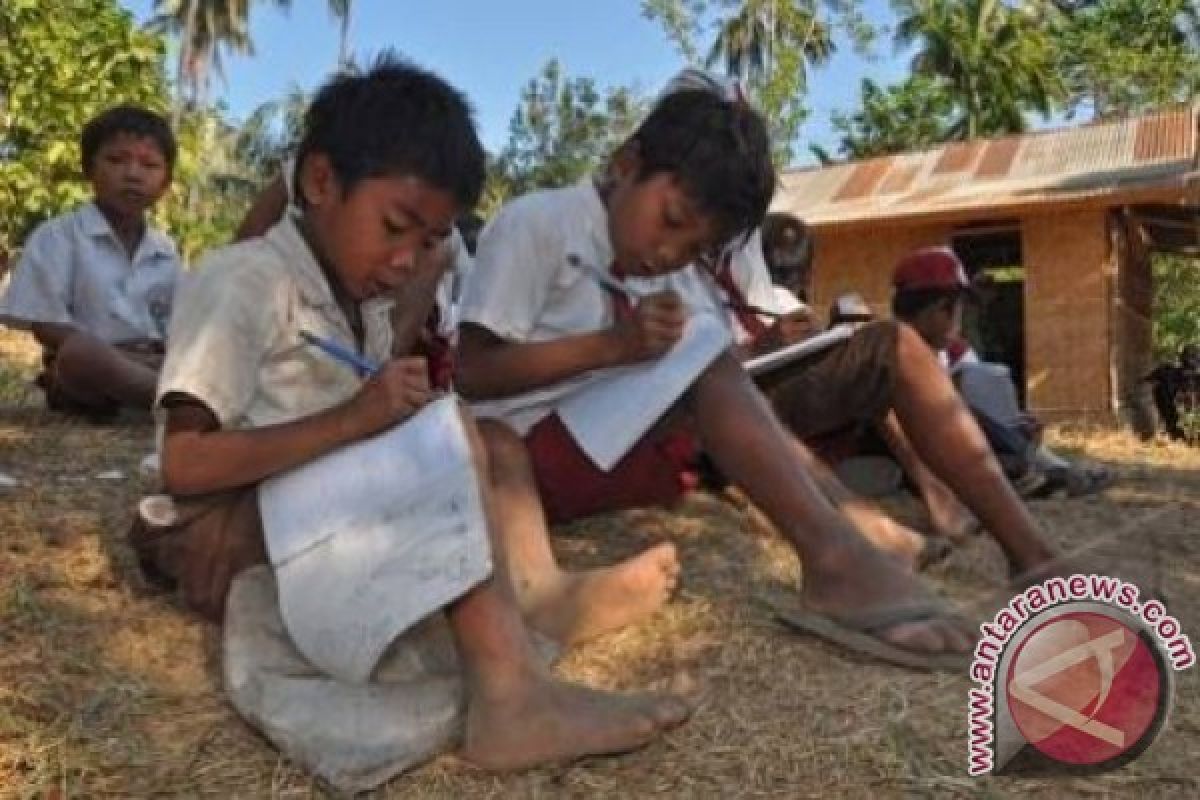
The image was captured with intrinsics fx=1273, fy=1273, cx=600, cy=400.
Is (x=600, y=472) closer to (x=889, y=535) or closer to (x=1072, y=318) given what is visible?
(x=889, y=535)

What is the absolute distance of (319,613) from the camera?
5.77 ft

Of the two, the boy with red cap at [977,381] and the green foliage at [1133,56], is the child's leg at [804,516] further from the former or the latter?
the green foliage at [1133,56]

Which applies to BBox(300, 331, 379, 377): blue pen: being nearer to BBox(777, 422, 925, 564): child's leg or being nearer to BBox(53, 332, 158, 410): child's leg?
BBox(777, 422, 925, 564): child's leg

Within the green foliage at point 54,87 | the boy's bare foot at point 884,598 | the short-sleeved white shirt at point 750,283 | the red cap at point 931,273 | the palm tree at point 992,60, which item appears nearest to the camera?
the boy's bare foot at point 884,598

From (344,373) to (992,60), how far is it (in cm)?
2679

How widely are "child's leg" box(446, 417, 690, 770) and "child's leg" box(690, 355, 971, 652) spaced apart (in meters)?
0.40

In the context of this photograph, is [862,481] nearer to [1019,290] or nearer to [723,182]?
[723,182]

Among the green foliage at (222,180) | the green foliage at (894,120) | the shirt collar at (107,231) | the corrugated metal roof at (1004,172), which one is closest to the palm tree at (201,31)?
the green foliage at (222,180)

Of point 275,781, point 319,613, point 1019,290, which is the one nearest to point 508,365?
point 319,613

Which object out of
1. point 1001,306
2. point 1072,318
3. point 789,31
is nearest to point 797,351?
point 1072,318

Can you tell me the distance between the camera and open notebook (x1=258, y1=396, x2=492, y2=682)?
1.73 m

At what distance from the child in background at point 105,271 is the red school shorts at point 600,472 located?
6.20ft

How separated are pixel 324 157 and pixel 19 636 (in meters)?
0.93

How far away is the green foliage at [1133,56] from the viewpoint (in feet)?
57.4
